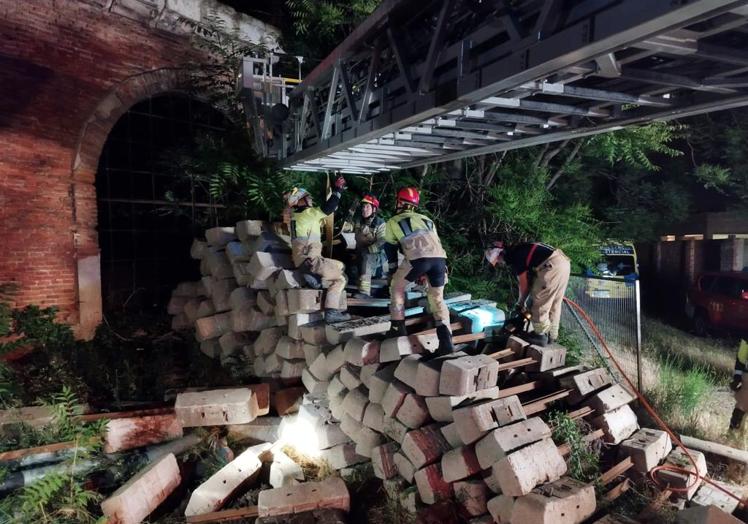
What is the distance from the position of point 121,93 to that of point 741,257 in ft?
57.7

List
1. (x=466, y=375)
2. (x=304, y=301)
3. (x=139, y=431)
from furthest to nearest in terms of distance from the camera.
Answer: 1. (x=304, y=301)
2. (x=139, y=431)
3. (x=466, y=375)

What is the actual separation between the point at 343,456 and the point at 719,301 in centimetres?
999

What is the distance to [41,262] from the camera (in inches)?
250

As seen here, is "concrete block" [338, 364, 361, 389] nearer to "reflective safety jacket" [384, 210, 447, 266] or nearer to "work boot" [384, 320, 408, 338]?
"work boot" [384, 320, 408, 338]

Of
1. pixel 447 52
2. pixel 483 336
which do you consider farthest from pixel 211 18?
pixel 483 336

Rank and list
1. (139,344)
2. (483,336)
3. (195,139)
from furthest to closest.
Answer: (195,139), (139,344), (483,336)

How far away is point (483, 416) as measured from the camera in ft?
10.8

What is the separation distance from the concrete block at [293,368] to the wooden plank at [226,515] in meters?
1.66

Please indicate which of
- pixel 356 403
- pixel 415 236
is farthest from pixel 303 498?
pixel 415 236

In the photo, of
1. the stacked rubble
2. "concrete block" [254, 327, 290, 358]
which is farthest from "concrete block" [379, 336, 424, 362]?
"concrete block" [254, 327, 290, 358]

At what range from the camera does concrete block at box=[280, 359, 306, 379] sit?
528 centimetres

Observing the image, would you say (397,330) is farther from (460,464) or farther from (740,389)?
(740,389)

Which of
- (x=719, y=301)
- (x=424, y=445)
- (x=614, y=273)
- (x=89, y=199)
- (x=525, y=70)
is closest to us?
(x=525, y=70)

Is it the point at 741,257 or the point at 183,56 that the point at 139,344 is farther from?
the point at 741,257
